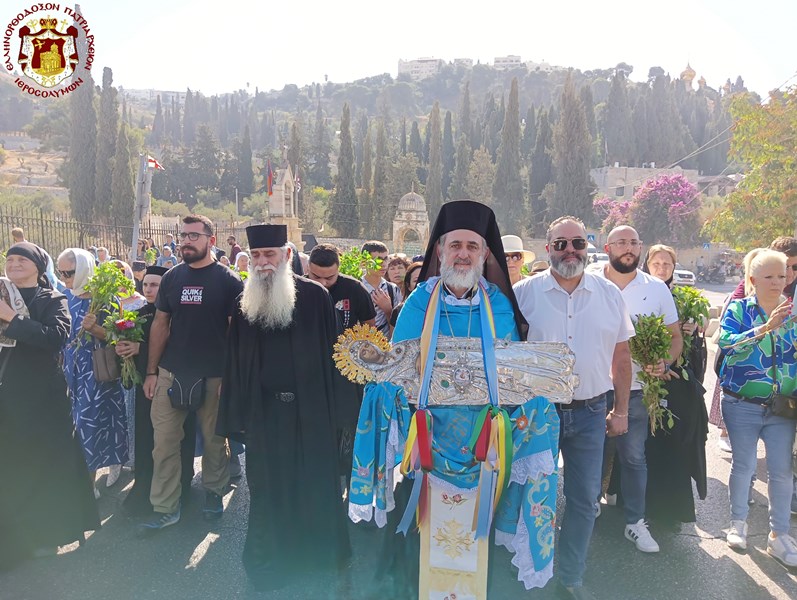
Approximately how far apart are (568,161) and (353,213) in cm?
1970

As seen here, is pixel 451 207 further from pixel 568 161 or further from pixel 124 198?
pixel 568 161

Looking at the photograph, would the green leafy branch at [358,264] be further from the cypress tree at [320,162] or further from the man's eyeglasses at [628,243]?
the cypress tree at [320,162]

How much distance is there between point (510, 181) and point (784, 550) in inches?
2204

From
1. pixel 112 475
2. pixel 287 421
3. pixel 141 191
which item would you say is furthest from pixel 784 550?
pixel 141 191

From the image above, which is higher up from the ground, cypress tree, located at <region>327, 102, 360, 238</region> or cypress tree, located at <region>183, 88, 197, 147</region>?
cypress tree, located at <region>183, 88, 197, 147</region>

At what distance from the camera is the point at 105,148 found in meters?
43.9

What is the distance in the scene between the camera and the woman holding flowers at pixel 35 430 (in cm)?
406

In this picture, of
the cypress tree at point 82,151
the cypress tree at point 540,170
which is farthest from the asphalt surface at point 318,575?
the cypress tree at point 540,170

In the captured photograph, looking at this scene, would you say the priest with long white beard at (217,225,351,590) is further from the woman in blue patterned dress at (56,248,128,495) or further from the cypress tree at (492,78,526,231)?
the cypress tree at (492,78,526,231)

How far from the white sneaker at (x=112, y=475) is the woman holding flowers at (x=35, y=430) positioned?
123 cm

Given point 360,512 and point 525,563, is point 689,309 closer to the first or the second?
point 525,563

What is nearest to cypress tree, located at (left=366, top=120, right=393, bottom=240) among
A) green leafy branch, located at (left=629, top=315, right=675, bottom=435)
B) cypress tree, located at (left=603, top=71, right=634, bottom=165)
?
cypress tree, located at (left=603, top=71, right=634, bottom=165)

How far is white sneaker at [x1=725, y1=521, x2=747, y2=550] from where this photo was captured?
172 inches

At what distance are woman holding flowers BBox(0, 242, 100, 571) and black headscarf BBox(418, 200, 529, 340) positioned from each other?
2.67 meters
